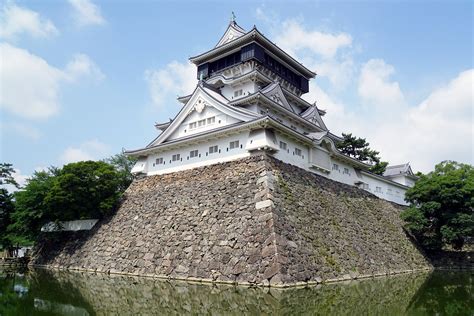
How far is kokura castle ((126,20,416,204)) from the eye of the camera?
16.0m

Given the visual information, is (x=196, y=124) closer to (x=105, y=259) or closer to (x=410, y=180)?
(x=105, y=259)

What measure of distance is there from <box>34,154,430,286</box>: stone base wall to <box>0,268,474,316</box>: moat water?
0.83 meters

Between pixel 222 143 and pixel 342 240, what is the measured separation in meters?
6.49

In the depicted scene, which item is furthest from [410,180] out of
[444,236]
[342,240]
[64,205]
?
[64,205]

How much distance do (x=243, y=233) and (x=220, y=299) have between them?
3670 millimetres

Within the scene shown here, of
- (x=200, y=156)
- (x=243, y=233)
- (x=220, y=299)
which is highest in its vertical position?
(x=200, y=156)

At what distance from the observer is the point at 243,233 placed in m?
12.3

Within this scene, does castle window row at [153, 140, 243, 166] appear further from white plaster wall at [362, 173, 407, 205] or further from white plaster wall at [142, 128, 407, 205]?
white plaster wall at [362, 173, 407, 205]

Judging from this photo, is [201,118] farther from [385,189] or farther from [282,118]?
[385,189]

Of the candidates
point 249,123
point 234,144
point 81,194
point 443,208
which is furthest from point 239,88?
point 443,208

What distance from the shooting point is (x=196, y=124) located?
720 inches

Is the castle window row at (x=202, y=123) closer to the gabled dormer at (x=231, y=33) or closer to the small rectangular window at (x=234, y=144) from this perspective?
the small rectangular window at (x=234, y=144)

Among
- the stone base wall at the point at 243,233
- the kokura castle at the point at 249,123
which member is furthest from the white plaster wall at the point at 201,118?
the stone base wall at the point at 243,233

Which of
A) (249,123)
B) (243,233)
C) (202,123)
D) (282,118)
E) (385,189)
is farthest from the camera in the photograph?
(385,189)
